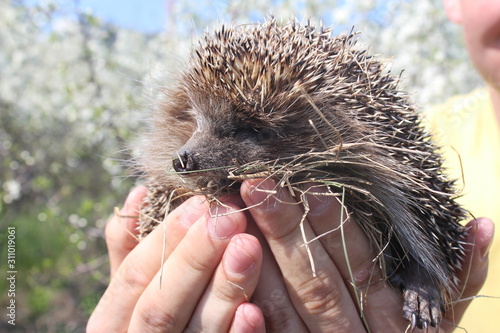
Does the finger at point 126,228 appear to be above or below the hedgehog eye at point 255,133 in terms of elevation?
below

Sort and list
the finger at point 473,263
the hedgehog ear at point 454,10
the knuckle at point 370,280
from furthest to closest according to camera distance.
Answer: the hedgehog ear at point 454,10 < the finger at point 473,263 < the knuckle at point 370,280

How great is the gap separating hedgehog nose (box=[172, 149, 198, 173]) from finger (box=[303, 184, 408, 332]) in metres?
0.34

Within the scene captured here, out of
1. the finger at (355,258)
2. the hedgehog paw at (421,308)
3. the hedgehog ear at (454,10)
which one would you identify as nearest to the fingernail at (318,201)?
the finger at (355,258)

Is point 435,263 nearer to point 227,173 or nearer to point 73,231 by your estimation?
point 227,173

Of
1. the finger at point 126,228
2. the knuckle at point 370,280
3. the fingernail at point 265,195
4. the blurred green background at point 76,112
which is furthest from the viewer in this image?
the blurred green background at point 76,112

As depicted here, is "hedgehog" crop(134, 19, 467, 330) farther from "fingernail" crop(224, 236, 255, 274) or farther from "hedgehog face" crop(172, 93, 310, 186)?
"fingernail" crop(224, 236, 255, 274)

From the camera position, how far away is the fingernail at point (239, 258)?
3.87 feet

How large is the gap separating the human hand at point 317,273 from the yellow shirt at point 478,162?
0.62 metres

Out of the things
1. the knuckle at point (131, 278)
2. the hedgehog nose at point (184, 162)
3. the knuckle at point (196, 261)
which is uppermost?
the hedgehog nose at point (184, 162)

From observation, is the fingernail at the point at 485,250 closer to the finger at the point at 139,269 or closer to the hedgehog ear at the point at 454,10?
the finger at the point at 139,269

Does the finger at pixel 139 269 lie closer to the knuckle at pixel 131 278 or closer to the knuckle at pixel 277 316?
the knuckle at pixel 131 278

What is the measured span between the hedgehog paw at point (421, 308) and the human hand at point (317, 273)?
5 cm

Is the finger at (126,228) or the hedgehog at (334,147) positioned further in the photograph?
the finger at (126,228)

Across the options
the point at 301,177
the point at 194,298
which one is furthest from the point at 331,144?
the point at 194,298
